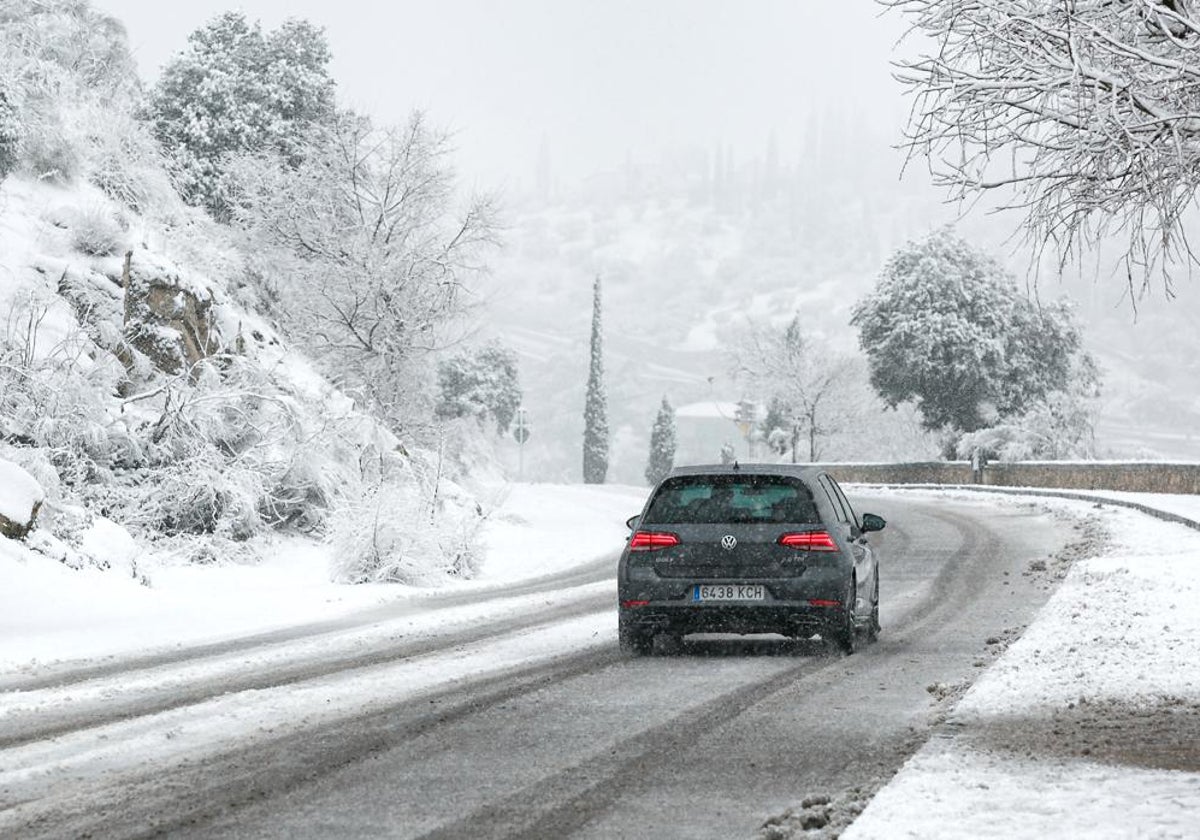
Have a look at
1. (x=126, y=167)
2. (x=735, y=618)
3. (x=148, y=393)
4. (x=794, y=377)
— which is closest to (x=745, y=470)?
(x=735, y=618)

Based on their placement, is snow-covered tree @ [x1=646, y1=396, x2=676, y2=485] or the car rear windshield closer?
the car rear windshield

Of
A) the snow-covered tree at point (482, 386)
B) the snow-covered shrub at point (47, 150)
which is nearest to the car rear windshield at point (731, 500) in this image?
the snow-covered shrub at point (47, 150)

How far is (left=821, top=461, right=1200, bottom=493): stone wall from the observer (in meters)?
41.8

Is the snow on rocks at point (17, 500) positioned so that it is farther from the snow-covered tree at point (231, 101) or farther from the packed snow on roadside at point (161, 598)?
the snow-covered tree at point (231, 101)

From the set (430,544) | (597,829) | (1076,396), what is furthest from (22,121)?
(1076,396)

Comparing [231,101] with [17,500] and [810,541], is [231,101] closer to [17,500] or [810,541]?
[17,500]

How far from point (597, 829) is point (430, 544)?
15.2 metres

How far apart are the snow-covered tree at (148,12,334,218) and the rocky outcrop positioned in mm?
13755

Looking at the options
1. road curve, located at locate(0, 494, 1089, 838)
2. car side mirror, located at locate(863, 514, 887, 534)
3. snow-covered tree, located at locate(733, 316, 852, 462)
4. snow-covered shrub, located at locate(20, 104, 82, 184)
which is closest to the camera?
road curve, located at locate(0, 494, 1089, 838)

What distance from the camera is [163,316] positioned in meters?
25.4

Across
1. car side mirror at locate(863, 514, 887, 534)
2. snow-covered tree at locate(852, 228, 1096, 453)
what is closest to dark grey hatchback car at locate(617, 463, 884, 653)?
car side mirror at locate(863, 514, 887, 534)

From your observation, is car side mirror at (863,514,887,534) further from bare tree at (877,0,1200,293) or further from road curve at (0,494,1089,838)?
bare tree at (877,0,1200,293)

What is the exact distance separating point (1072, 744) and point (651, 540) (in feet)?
16.4

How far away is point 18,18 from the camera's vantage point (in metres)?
35.2
